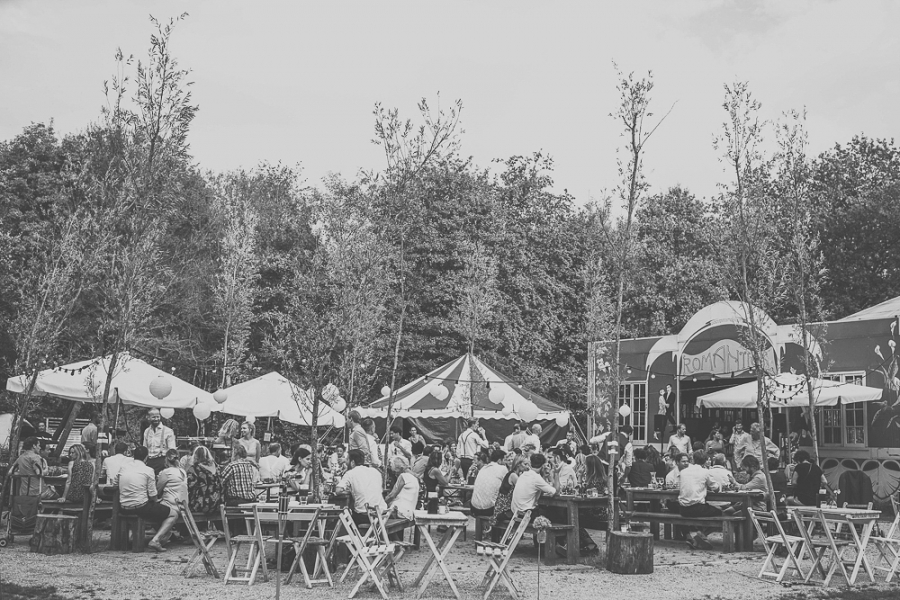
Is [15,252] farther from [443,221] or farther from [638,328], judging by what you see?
[638,328]

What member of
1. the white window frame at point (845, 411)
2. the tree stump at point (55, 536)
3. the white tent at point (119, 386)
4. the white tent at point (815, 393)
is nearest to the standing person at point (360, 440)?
the tree stump at point (55, 536)

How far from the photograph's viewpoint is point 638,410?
2161 cm

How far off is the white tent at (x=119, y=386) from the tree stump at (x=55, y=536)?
457 centimetres

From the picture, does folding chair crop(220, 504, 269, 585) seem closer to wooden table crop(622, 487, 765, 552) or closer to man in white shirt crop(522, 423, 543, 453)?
wooden table crop(622, 487, 765, 552)

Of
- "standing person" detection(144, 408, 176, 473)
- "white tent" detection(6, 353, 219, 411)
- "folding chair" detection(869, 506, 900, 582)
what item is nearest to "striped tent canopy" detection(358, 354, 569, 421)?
"white tent" detection(6, 353, 219, 411)

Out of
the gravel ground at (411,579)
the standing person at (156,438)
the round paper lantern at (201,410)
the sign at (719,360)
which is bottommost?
the gravel ground at (411,579)

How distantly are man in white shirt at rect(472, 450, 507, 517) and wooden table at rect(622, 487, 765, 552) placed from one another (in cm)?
221

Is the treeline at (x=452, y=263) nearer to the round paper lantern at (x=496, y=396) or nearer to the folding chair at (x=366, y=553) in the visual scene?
the round paper lantern at (x=496, y=396)

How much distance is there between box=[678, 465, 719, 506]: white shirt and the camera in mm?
11266

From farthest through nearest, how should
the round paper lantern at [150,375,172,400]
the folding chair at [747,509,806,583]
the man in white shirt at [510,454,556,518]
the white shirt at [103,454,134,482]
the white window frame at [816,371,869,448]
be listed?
1. the white window frame at [816,371,869,448]
2. the round paper lantern at [150,375,172,400]
3. the white shirt at [103,454,134,482]
4. the man in white shirt at [510,454,556,518]
5. the folding chair at [747,509,806,583]

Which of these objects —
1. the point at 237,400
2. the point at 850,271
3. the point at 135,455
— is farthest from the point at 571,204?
the point at 135,455

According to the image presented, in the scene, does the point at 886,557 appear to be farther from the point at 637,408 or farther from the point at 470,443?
the point at 637,408

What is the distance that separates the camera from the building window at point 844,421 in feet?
56.9

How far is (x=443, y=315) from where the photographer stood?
92.5ft
